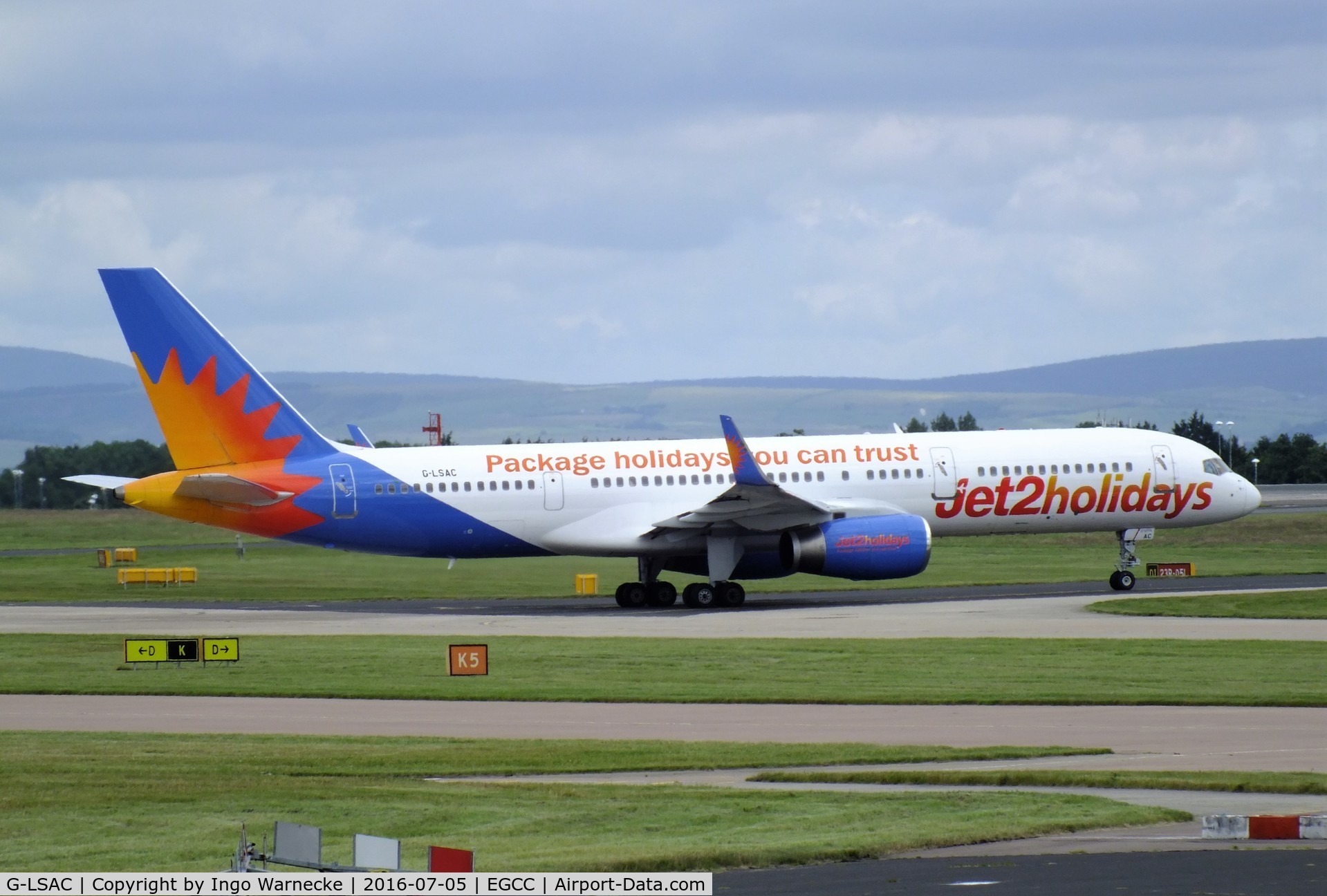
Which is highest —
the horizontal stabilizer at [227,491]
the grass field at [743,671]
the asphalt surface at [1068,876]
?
the horizontal stabilizer at [227,491]

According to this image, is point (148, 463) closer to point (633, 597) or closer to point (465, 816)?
point (633, 597)

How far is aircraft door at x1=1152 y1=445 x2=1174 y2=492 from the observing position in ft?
158

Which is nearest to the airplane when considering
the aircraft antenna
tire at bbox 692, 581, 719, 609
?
tire at bbox 692, 581, 719, 609

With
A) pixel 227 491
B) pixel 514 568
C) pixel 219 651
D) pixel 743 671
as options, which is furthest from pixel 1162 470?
pixel 219 651

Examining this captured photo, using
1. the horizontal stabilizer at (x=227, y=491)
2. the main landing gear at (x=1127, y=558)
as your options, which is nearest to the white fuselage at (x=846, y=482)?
the main landing gear at (x=1127, y=558)

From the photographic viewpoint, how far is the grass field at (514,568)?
5363cm

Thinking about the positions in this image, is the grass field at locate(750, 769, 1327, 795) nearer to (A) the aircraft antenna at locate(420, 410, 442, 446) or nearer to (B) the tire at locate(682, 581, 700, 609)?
(B) the tire at locate(682, 581, 700, 609)

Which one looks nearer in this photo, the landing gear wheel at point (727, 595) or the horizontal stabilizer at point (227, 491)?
the horizontal stabilizer at point (227, 491)

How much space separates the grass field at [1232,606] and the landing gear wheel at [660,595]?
10.8m

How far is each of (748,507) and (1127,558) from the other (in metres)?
11.1

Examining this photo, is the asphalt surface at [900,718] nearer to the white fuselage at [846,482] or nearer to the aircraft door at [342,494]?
the white fuselage at [846,482]

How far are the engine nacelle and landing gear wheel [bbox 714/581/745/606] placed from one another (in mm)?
2089

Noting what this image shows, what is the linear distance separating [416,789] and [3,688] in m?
13.4

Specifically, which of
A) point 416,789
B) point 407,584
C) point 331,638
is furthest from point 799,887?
point 407,584
